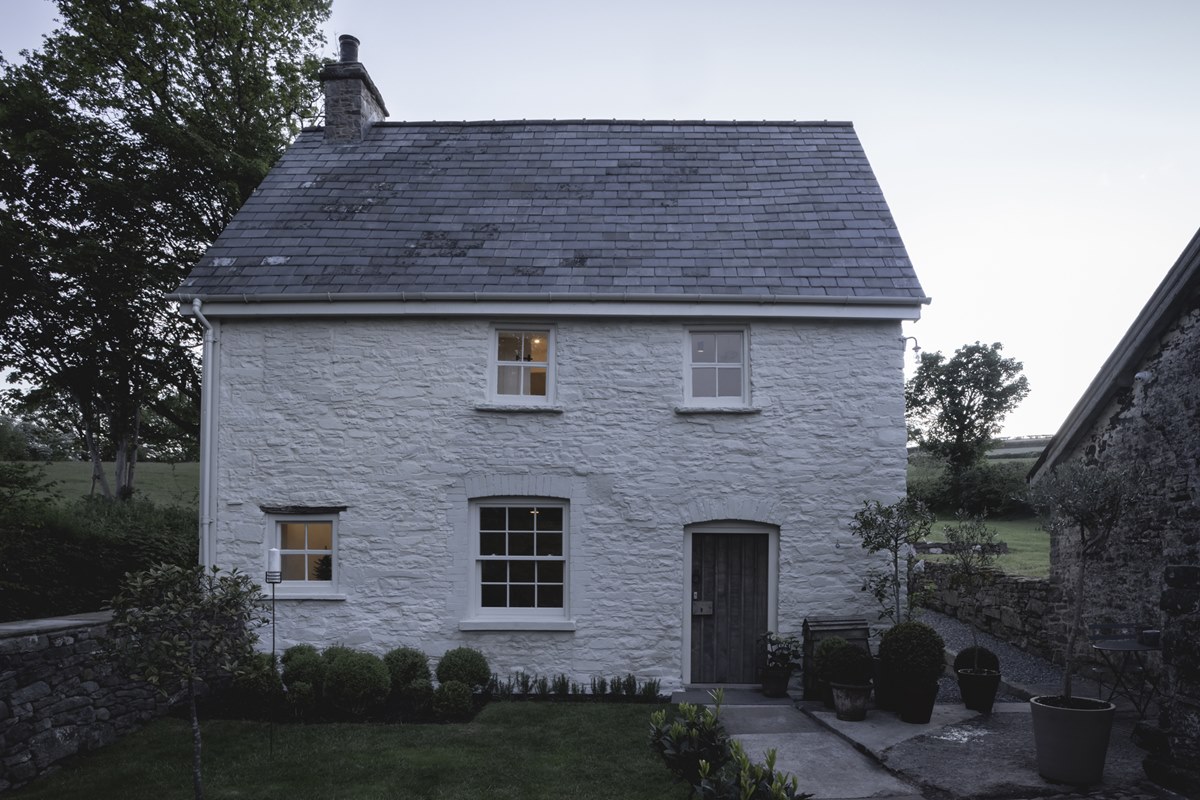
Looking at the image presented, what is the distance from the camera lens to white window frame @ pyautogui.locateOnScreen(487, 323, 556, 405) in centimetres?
1082

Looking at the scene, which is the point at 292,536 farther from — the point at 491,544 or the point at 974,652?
the point at 974,652

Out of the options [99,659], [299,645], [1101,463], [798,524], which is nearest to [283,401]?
[299,645]

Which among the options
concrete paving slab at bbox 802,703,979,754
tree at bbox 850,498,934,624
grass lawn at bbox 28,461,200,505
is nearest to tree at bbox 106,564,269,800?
concrete paving slab at bbox 802,703,979,754

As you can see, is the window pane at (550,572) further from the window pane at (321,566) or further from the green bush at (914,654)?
the green bush at (914,654)

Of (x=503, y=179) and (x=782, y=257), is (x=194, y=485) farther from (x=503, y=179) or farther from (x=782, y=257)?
(x=782, y=257)

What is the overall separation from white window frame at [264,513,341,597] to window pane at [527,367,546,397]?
11.0 ft

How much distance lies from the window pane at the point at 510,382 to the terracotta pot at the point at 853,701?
19.3 ft

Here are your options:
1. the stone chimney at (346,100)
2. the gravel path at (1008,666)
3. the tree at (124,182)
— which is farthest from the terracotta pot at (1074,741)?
the tree at (124,182)

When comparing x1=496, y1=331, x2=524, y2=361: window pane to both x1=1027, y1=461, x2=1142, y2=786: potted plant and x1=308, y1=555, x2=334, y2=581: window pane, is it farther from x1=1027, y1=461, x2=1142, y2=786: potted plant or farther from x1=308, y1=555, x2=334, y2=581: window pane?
x1=1027, y1=461, x2=1142, y2=786: potted plant

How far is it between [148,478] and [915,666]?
26543 mm

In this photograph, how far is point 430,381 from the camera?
35.1 feet

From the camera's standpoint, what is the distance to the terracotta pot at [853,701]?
8.56 metres

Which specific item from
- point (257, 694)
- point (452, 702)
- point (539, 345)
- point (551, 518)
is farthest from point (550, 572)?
point (257, 694)

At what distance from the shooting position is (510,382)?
11.0m
